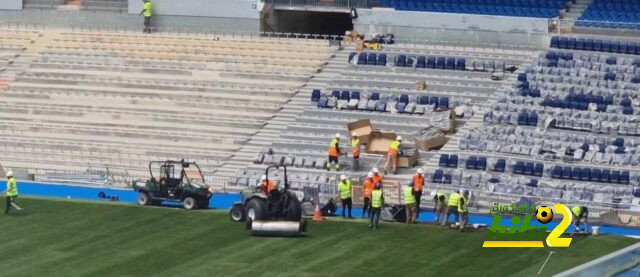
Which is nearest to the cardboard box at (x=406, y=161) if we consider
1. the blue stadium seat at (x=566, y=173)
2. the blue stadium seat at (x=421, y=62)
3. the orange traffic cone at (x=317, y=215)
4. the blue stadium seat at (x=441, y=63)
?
the blue stadium seat at (x=566, y=173)

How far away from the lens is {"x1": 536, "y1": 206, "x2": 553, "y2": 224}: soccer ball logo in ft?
164

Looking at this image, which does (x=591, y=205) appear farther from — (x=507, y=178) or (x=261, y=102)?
(x=261, y=102)

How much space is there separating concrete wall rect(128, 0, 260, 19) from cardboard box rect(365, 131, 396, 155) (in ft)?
35.2

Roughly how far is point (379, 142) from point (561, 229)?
10.9m

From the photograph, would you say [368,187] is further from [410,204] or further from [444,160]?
[444,160]

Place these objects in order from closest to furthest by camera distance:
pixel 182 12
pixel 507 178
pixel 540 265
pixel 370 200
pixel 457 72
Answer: pixel 540 265 < pixel 370 200 < pixel 507 178 < pixel 457 72 < pixel 182 12

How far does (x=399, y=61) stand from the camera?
2542 inches

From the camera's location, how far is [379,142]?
59656 mm

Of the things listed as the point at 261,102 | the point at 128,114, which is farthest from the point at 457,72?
the point at 128,114

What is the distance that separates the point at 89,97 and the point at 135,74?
1846 mm

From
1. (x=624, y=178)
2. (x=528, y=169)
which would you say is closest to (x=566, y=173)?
(x=528, y=169)

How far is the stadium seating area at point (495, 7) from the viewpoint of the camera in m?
66.3

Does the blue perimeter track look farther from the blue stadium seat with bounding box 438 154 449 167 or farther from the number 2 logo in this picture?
the blue stadium seat with bounding box 438 154 449 167

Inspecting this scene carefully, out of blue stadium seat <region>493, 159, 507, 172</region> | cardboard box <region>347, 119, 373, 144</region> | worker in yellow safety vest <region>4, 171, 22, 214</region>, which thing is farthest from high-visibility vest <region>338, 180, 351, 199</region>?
worker in yellow safety vest <region>4, 171, 22, 214</region>
